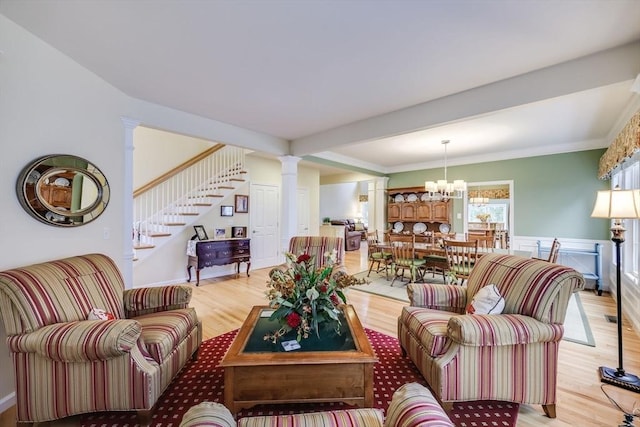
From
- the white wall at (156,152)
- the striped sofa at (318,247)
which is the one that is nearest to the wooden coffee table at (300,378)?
the striped sofa at (318,247)

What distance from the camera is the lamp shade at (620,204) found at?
1944mm

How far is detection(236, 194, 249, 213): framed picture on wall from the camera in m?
5.83

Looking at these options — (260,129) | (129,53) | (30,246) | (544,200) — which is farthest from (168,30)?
(544,200)

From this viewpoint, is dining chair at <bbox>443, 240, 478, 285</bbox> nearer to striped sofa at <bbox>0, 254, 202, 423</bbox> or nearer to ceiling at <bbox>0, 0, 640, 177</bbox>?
ceiling at <bbox>0, 0, 640, 177</bbox>

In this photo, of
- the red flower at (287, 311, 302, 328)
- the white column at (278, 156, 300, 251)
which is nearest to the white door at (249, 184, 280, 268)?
the white column at (278, 156, 300, 251)

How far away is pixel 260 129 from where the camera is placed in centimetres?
412

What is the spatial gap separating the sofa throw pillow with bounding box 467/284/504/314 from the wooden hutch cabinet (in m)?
4.93

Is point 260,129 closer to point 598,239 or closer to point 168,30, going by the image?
point 168,30

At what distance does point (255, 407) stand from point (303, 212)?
550cm

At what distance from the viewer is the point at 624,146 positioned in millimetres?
2863

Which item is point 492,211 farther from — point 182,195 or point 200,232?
point 182,195

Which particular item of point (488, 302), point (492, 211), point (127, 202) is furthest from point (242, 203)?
point (492, 211)

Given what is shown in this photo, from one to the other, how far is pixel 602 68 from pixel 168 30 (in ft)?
10.7

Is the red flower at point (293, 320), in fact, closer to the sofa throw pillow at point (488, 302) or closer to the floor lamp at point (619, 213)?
the sofa throw pillow at point (488, 302)
